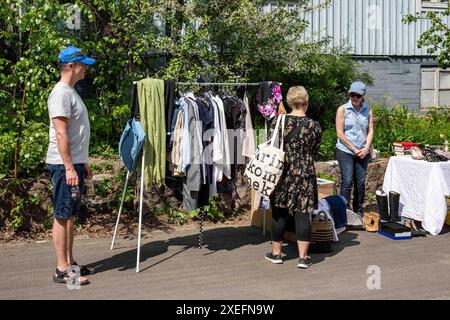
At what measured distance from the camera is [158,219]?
8.00 m

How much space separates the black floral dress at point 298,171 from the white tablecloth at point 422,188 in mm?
2217

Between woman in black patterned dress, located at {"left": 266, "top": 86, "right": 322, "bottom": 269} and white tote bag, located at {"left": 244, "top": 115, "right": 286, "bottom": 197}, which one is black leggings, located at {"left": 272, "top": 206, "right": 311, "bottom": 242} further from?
white tote bag, located at {"left": 244, "top": 115, "right": 286, "bottom": 197}

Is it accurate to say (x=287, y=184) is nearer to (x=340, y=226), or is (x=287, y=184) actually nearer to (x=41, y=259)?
(x=340, y=226)

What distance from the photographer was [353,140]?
7.91 meters

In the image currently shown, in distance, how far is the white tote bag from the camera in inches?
238

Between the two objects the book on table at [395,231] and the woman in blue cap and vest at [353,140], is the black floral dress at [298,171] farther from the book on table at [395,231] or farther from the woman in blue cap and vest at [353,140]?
the woman in blue cap and vest at [353,140]

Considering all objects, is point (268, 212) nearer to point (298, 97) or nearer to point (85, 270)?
point (298, 97)

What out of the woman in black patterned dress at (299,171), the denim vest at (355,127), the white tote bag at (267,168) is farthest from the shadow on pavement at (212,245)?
the denim vest at (355,127)

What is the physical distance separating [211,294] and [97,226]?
2.67 metres

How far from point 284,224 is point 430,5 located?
988 centimetres

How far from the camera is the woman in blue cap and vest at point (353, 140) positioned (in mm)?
7883

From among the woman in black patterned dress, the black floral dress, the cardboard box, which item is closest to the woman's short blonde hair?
the woman in black patterned dress

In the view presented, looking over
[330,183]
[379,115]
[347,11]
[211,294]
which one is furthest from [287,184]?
[347,11]

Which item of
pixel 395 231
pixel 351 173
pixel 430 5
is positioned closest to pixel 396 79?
pixel 430 5
